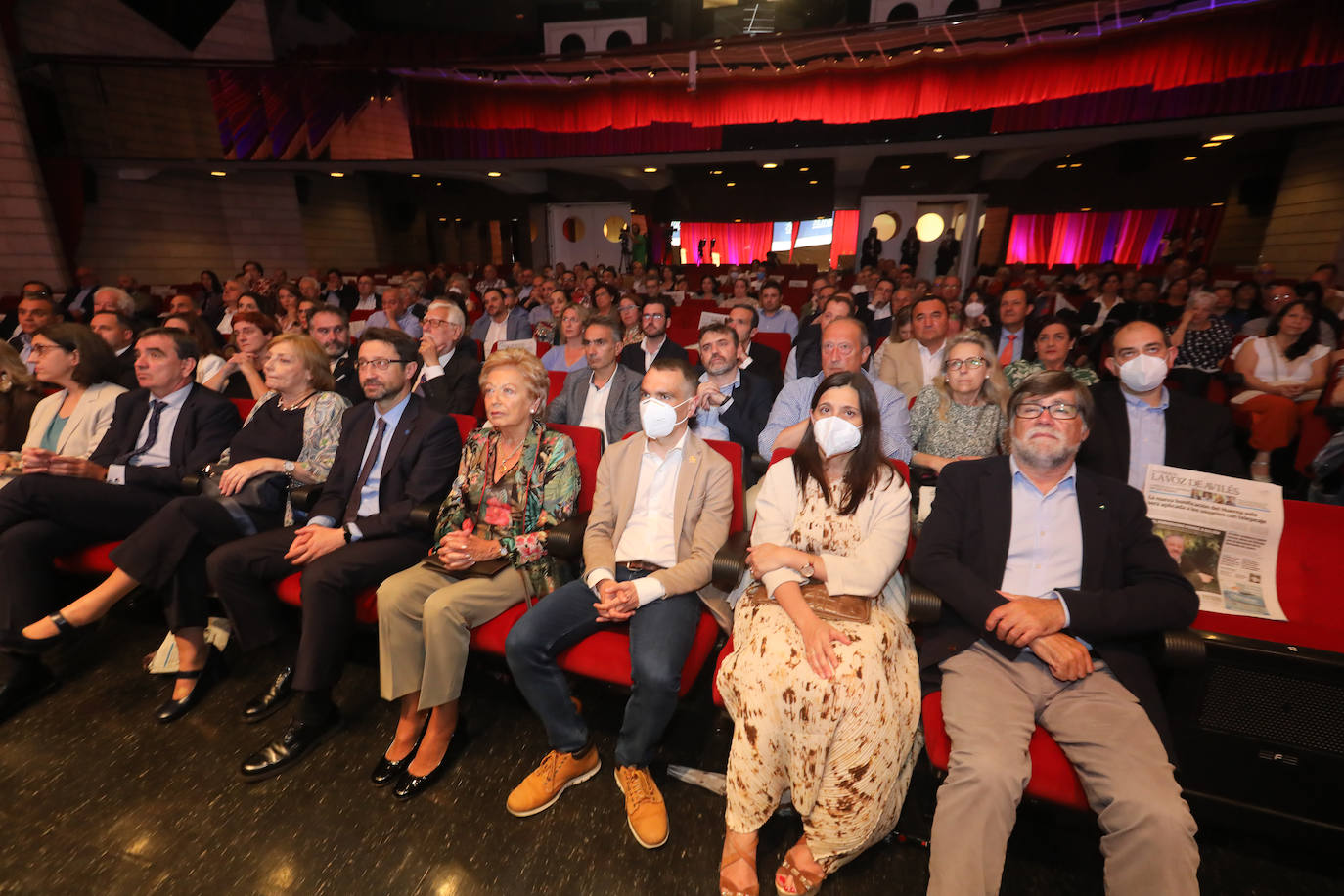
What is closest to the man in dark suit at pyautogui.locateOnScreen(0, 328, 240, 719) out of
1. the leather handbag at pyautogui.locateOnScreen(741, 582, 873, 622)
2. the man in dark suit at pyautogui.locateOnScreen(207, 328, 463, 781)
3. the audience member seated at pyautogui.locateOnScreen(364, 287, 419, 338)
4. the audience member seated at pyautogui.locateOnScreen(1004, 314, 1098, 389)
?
the man in dark suit at pyautogui.locateOnScreen(207, 328, 463, 781)

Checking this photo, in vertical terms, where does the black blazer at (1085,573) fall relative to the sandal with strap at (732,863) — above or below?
above

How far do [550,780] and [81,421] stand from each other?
9.38 feet

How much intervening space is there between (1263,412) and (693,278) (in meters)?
9.91

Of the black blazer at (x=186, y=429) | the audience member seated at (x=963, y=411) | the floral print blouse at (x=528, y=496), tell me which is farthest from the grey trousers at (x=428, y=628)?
the audience member seated at (x=963, y=411)

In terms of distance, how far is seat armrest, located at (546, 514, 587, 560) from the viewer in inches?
78.2

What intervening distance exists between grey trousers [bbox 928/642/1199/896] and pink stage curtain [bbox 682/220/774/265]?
50.4ft

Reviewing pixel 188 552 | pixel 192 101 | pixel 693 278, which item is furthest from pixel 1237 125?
pixel 192 101

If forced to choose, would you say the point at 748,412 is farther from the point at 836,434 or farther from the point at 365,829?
the point at 365,829

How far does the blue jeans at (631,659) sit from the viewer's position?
5.45ft

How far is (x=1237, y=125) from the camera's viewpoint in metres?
7.34

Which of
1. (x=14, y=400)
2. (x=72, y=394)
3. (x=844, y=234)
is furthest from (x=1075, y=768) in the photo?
(x=844, y=234)

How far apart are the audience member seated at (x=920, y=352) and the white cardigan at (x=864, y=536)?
5.96 ft

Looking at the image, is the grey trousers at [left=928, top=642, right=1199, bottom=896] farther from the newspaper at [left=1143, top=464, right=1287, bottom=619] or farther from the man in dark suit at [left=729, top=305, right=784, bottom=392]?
the man in dark suit at [left=729, top=305, right=784, bottom=392]

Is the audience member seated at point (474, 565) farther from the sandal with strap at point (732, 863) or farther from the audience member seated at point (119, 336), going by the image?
the audience member seated at point (119, 336)
